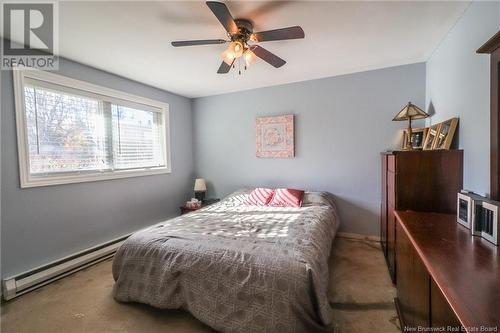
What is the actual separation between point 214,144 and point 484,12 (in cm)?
354

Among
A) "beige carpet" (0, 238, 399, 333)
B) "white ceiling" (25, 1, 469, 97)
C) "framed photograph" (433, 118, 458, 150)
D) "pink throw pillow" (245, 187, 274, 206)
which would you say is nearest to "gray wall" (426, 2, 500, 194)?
"framed photograph" (433, 118, 458, 150)

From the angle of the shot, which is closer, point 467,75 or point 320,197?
point 467,75

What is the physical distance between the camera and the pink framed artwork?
3502mm

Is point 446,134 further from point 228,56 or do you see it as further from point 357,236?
point 228,56

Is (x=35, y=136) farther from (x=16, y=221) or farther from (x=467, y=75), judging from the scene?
(x=467, y=75)

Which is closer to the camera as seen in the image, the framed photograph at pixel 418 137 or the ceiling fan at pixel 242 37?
the ceiling fan at pixel 242 37

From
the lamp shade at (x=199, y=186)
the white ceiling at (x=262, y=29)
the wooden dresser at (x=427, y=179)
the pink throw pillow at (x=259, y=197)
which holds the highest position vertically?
the white ceiling at (x=262, y=29)

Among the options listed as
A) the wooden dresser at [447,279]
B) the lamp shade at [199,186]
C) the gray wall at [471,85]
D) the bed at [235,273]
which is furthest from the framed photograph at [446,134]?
the lamp shade at [199,186]

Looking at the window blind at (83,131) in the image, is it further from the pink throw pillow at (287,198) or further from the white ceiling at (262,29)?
the pink throw pillow at (287,198)

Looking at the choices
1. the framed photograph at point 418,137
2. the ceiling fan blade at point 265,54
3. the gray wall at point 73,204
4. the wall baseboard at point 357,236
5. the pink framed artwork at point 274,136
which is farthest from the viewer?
the pink framed artwork at point 274,136

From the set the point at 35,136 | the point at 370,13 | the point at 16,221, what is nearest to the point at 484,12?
the point at 370,13

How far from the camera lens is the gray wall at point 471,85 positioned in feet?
4.69

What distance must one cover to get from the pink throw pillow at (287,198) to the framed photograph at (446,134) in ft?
5.15

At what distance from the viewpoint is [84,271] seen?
2.45 m
